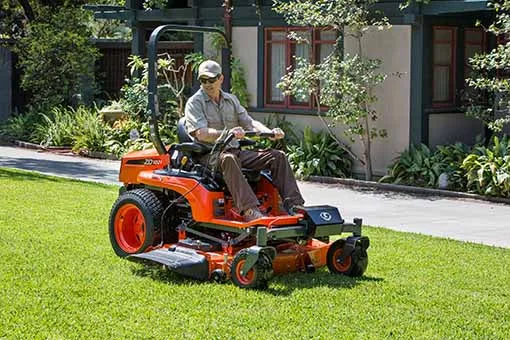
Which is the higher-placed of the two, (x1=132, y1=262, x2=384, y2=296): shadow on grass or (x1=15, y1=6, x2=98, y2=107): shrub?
(x1=15, y1=6, x2=98, y2=107): shrub

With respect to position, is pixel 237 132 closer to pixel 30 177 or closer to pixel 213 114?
pixel 213 114

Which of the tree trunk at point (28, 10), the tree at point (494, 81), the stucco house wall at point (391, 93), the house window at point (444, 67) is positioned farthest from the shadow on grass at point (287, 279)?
the tree trunk at point (28, 10)

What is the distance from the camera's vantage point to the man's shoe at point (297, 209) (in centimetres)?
860

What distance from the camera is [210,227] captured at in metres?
8.74

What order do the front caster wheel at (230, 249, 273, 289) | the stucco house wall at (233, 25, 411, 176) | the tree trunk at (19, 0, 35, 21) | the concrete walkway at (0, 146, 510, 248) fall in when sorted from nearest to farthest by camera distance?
1. the front caster wheel at (230, 249, 273, 289)
2. the concrete walkway at (0, 146, 510, 248)
3. the stucco house wall at (233, 25, 411, 176)
4. the tree trunk at (19, 0, 35, 21)

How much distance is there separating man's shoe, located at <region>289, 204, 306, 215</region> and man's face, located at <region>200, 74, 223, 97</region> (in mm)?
1251

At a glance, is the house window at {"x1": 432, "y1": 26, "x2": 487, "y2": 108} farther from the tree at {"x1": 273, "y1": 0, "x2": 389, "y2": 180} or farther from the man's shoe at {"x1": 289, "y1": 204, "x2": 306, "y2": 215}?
the man's shoe at {"x1": 289, "y1": 204, "x2": 306, "y2": 215}

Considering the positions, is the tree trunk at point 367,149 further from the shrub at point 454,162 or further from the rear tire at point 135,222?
the rear tire at point 135,222

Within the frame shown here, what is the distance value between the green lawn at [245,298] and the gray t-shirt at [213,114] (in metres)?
1.28

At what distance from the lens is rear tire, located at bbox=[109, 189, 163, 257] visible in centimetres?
910

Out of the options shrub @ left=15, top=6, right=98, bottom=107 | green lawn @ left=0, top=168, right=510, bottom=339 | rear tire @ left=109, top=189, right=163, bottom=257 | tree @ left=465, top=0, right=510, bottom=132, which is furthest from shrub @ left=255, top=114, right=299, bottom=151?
rear tire @ left=109, top=189, right=163, bottom=257

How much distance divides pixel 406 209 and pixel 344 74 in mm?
3096

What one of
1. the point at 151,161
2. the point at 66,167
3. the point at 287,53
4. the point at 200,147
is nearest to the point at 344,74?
the point at 287,53

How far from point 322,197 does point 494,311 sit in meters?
7.72
